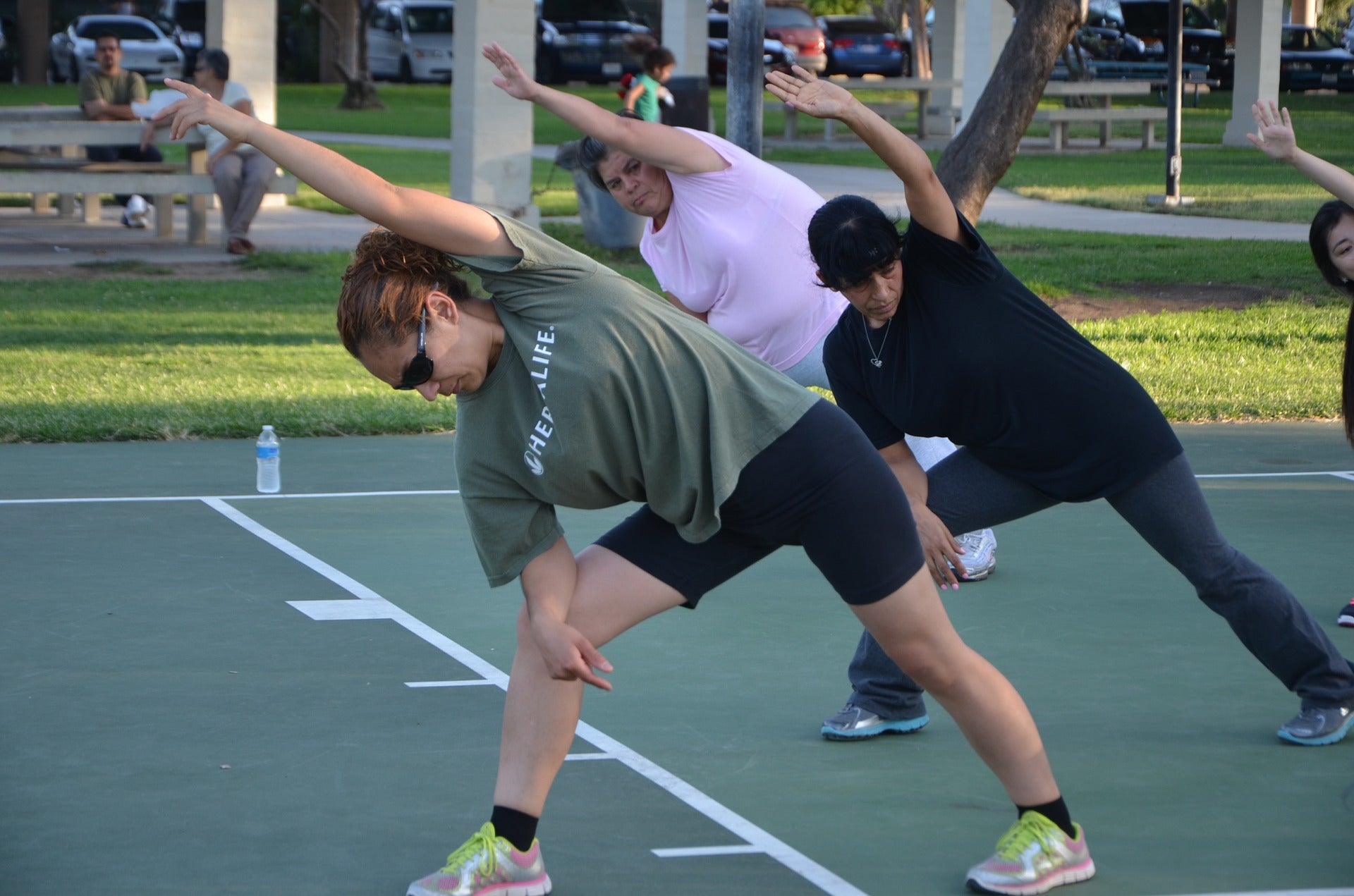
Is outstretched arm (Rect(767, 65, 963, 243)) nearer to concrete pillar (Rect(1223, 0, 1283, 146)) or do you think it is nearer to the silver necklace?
the silver necklace

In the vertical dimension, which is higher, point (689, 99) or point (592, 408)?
point (689, 99)

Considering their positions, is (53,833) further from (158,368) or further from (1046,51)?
(1046,51)

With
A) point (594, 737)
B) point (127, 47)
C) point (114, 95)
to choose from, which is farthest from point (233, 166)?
point (127, 47)

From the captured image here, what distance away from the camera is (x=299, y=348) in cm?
1318

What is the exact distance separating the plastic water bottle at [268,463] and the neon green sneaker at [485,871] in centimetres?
497

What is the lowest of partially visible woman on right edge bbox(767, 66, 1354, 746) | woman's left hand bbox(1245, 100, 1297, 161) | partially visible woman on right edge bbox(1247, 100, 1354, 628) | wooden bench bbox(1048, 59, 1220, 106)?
partially visible woman on right edge bbox(767, 66, 1354, 746)

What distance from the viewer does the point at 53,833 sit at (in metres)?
4.48

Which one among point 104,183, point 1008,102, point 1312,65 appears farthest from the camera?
point 1312,65

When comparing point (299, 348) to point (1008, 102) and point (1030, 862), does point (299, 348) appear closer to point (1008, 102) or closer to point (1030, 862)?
point (1008, 102)

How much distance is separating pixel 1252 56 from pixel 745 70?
2239 centimetres

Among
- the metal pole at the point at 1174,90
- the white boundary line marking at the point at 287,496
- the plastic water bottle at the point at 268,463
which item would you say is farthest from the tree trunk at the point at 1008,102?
the plastic water bottle at the point at 268,463

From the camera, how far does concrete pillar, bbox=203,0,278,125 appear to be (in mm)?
20531

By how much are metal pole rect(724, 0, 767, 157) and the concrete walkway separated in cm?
741

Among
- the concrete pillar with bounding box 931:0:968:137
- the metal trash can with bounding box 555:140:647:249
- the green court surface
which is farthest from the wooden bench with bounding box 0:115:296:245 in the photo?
the concrete pillar with bounding box 931:0:968:137
